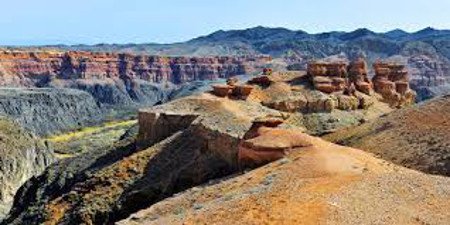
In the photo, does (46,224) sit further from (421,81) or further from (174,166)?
(421,81)

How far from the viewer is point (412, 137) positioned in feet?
141

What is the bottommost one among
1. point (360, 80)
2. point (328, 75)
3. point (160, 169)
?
point (160, 169)

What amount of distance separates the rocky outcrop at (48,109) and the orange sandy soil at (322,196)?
359ft

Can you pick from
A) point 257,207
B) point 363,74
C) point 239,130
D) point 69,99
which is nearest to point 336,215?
point 257,207

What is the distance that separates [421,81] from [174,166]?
452 ft

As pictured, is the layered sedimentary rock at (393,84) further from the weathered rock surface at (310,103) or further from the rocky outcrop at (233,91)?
the rocky outcrop at (233,91)

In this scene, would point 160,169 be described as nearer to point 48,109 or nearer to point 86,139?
point 86,139

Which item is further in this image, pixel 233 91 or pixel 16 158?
pixel 16 158

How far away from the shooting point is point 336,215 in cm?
2470

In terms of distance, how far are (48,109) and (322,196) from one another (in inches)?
5207

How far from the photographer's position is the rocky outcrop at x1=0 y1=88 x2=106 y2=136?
144 metres

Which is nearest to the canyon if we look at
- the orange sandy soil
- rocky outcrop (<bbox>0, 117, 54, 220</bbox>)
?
the orange sandy soil

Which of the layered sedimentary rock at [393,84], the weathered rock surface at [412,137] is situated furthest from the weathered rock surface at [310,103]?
the weathered rock surface at [412,137]

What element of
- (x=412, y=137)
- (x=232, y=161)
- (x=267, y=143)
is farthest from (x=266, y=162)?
(x=412, y=137)
